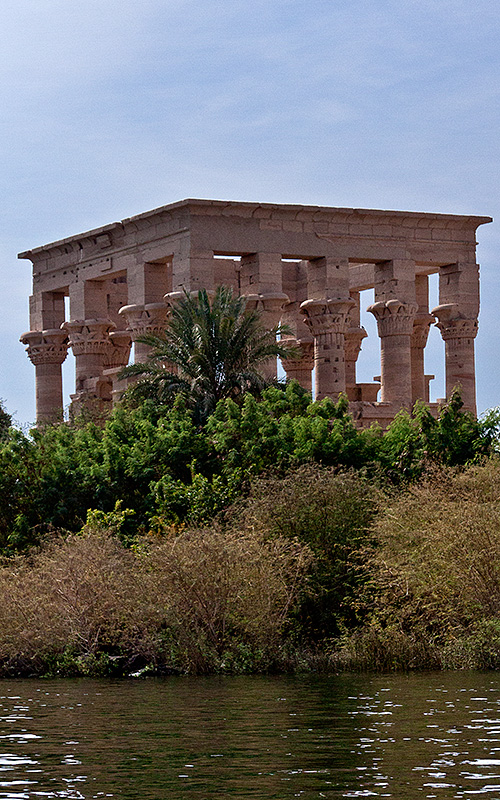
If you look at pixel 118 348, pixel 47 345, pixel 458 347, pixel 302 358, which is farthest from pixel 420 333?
pixel 47 345

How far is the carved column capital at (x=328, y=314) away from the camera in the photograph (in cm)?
4428

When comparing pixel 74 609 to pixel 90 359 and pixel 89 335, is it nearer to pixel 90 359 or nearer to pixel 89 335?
pixel 89 335

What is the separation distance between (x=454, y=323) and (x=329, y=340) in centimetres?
398

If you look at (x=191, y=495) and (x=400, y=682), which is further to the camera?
(x=191, y=495)

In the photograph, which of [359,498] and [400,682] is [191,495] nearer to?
[359,498]

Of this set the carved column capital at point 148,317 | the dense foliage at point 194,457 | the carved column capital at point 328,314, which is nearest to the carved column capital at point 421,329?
the carved column capital at point 328,314

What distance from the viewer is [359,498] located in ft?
94.4

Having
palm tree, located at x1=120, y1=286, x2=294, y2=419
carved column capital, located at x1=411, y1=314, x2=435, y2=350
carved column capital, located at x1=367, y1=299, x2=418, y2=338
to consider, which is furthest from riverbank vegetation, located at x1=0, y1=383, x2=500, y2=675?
carved column capital, located at x1=411, y1=314, x2=435, y2=350

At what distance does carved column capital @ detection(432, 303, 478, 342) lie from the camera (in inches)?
1811

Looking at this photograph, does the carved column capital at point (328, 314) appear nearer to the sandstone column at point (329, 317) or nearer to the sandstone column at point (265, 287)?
the sandstone column at point (329, 317)

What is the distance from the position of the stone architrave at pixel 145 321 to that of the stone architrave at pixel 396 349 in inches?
255

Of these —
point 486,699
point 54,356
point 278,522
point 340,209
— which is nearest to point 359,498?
point 278,522

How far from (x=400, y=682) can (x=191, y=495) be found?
27.4ft

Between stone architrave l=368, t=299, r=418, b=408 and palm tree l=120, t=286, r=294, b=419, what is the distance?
31.9 ft
